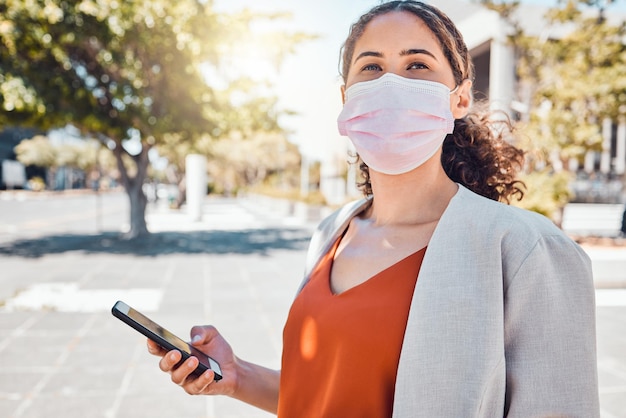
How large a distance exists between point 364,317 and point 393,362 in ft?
0.37

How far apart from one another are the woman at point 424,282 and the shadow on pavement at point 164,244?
10.0m

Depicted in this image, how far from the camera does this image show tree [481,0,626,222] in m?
12.0

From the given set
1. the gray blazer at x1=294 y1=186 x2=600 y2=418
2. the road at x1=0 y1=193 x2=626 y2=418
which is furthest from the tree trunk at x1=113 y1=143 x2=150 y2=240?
the gray blazer at x1=294 y1=186 x2=600 y2=418

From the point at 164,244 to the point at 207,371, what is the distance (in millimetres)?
11847

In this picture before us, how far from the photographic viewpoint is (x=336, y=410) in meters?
1.15

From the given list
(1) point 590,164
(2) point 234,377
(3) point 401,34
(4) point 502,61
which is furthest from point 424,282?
(1) point 590,164

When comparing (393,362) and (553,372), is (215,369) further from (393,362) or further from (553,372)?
(553,372)

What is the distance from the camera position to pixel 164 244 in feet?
41.5

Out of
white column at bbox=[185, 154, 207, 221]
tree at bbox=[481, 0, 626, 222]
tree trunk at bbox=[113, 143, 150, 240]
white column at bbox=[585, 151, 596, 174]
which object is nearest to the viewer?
tree at bbox=[481, 0, 626, 222]

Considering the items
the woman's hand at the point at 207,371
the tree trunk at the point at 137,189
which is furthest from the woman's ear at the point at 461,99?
the tree trunk at the point at 137,189

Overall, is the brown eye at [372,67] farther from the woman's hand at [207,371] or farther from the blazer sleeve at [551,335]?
the woman's hand at [207,371]

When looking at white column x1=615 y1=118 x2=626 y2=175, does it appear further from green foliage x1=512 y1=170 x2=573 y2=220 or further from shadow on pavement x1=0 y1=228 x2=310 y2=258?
shadow on pavement x1=0 y1=228 x2=310 y2=258

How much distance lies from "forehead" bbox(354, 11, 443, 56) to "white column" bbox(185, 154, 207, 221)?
757 inches

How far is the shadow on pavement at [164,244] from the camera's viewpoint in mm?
11352
